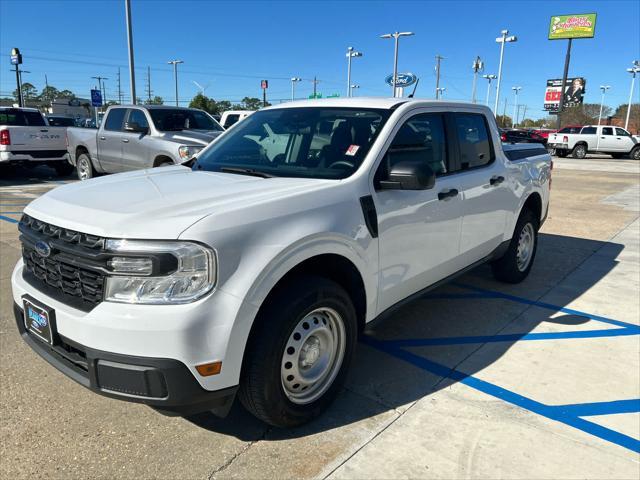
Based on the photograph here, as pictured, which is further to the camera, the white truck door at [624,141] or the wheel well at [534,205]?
the white truck door at [624,141]

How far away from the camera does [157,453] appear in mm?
2650

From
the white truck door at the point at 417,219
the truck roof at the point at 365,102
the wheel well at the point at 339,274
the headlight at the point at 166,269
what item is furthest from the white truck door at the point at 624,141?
the headlight at the point at 166,269

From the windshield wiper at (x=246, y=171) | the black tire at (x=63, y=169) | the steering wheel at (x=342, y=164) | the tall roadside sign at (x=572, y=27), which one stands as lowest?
the black tire at (x=63, y=169)

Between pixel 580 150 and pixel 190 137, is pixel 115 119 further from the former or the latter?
pixel 580 150

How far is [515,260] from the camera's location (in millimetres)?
5328

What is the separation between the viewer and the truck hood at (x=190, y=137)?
9500 mm

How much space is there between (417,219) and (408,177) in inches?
19.6

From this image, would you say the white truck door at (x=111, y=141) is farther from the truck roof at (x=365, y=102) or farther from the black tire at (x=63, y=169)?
the truck roof at (x=365, y=102)

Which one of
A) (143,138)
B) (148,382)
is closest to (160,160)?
(143,138)

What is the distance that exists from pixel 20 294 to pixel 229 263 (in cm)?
139

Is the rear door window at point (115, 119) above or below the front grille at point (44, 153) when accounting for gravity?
above

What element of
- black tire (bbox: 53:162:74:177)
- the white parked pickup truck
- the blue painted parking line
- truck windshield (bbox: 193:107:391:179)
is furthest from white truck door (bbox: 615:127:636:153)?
truck windshield (bbox: 193:107:391:179)

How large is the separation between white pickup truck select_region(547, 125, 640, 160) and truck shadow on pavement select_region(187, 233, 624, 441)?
25783mm

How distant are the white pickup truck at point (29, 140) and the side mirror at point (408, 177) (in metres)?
12.3
